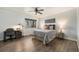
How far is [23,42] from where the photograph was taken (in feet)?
7.09

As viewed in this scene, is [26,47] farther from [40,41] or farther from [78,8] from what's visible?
[78,8]

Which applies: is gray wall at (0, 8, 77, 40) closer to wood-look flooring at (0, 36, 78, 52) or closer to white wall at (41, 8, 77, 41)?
white wall at (41, 8, 77, 41)

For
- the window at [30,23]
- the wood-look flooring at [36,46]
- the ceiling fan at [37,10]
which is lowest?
the wood-look flooring at [36,46]

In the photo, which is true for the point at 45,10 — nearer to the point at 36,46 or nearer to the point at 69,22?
the point at 69,22

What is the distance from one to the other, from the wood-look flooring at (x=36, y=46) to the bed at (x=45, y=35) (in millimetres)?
72

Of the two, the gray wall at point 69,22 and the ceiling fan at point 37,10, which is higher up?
the ceiling fan at point 37,10

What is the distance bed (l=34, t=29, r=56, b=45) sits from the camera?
217 centimetres

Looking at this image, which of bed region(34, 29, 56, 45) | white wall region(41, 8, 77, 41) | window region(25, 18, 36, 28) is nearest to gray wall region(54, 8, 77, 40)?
white wall region(41, 8, 77, 41)

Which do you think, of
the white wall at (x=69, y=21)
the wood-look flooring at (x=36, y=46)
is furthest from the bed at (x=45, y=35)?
the white wall at (x=69, y=21)

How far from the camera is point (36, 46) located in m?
2.15

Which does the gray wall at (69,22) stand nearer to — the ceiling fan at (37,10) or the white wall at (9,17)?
the ceiling fan at (37,10)

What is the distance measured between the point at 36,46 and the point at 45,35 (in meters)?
0.28

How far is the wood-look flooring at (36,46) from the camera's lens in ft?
A: 7.00

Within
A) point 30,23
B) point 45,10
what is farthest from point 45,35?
point 45,10
